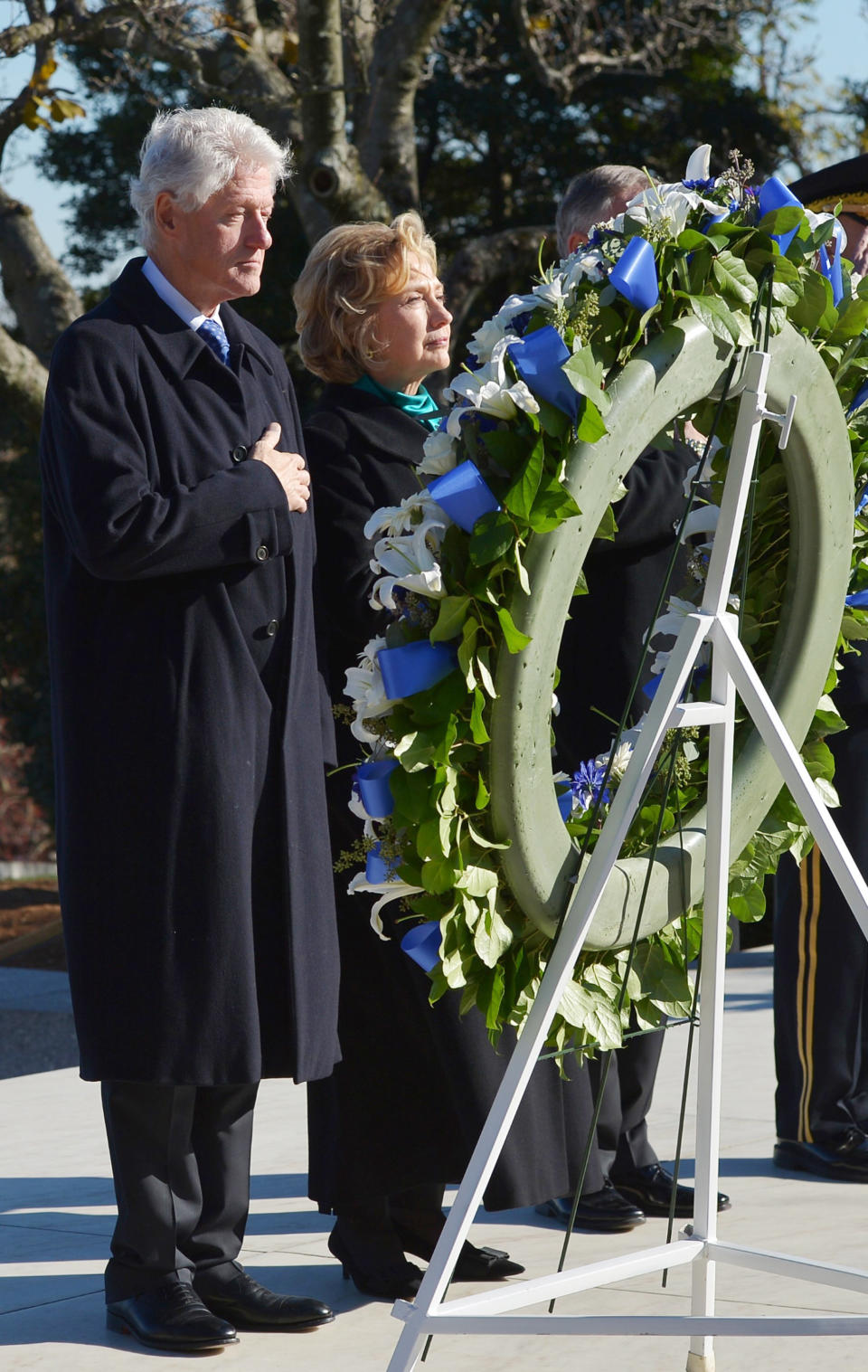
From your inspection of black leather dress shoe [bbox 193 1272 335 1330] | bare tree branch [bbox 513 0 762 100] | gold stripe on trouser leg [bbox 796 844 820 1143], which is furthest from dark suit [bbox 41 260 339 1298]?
bare tree branch [bbox 513 0 762 100]

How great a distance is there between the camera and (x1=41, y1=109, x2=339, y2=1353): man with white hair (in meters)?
2.59

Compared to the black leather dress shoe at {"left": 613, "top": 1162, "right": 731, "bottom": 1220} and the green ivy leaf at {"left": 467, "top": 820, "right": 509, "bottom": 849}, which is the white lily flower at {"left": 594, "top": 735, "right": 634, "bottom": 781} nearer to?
the green ivy leaf at {"left": 467, "top": 820, "right": 509, "bottom": 849}

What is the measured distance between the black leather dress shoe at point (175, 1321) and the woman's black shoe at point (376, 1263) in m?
0.33

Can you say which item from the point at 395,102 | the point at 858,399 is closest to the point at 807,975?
the point at 858,399

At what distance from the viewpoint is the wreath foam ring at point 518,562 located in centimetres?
213

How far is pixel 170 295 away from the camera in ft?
9.10

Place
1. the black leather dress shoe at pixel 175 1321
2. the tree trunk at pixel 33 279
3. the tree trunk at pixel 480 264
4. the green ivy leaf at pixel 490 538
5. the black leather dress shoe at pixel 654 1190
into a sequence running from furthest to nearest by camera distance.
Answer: the tree trunk at pixel 480 264 → the tree trunk at pixel 33 279 → the black leather dress shoe at pixel 654 1190 → the black leather dress shoe at pixel 175 1321 → the green ivy leaf at pixel 490 538

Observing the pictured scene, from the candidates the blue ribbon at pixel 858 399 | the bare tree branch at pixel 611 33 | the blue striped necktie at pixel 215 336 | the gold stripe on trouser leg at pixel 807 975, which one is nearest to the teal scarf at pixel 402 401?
the blue striped necktie at pixel 215 336

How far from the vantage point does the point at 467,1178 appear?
2.16 m

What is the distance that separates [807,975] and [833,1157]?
401mm

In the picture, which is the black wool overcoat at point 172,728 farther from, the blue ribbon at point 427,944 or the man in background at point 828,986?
the man in background at point 828,986

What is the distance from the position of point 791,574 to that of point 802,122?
12081 mm

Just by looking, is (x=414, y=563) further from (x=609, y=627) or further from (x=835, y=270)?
(x=609, y=627)

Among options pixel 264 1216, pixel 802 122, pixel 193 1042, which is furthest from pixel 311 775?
pixel 802 122
